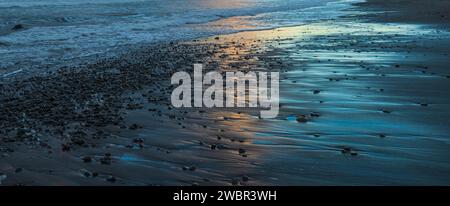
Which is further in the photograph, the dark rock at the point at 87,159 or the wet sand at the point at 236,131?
the dark rock at the point at 87,159

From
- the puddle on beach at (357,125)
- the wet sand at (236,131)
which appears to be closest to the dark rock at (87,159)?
the wet sand at (236,131)

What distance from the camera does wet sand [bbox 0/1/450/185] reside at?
16.9ft

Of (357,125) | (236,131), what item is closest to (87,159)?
(236,131)

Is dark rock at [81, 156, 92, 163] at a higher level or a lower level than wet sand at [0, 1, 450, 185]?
lower

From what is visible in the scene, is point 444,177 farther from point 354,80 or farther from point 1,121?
point 1,121

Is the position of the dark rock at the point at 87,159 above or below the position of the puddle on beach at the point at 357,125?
below

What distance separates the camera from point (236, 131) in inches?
261

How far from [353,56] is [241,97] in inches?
216

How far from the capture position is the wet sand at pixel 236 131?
16.9ft

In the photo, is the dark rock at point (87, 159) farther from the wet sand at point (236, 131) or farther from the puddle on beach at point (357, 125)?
the puddle on beach at point (357, 125)

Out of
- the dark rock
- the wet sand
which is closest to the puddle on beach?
the wet sand

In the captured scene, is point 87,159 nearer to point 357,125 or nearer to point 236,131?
point 236,131

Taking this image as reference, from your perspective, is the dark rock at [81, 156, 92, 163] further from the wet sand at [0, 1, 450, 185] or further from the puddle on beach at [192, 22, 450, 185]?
the puddle on beach at [192, 22, 450, 185]
